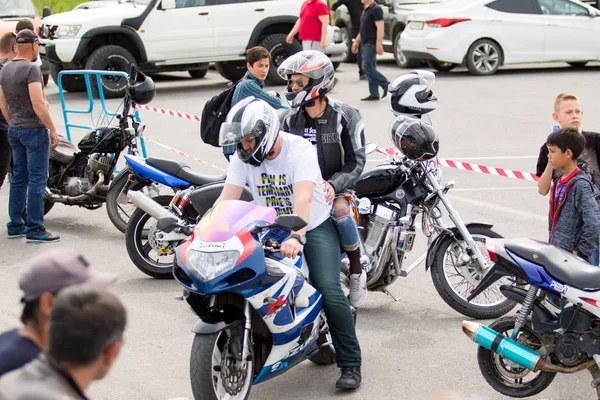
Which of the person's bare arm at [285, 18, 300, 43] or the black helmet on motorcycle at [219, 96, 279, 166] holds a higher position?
the black helmet on motorcycle at [219, 96, 279, 166]

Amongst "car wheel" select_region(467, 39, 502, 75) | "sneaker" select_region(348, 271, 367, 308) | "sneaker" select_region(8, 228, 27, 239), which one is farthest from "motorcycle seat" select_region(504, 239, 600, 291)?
"car wheel" select_region(467, 39, 502, 75)

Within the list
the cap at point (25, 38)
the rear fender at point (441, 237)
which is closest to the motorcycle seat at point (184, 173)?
the cap at point (25, 38)

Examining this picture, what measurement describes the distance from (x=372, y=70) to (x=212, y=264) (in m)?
11.7

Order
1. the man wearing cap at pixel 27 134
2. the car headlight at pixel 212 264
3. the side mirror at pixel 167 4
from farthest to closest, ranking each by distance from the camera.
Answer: the side mirror at pixel 167 4, the man wearing cap at pixel 27 134, the car headlight at pixel 212 264

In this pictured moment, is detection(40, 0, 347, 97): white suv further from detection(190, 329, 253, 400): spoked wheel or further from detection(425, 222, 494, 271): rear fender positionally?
detection(190, 329, 253, 400): spoked wheel

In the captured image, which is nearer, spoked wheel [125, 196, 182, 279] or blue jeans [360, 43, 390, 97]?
spoked wheel [125, 196, 182, 279]

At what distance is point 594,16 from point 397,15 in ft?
12.8

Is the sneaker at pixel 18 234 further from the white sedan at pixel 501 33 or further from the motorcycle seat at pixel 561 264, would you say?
the white sedan at pixel 501 33

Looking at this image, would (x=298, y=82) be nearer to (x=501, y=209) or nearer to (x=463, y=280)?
(x=463, y=280)

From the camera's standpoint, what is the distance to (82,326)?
8.73ft

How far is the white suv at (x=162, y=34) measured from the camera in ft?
55.5

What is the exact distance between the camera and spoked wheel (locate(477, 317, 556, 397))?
17.2 ft

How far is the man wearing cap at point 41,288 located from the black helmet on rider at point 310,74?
10.2 feet

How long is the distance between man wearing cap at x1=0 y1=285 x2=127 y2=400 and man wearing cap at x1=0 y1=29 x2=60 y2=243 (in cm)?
594
